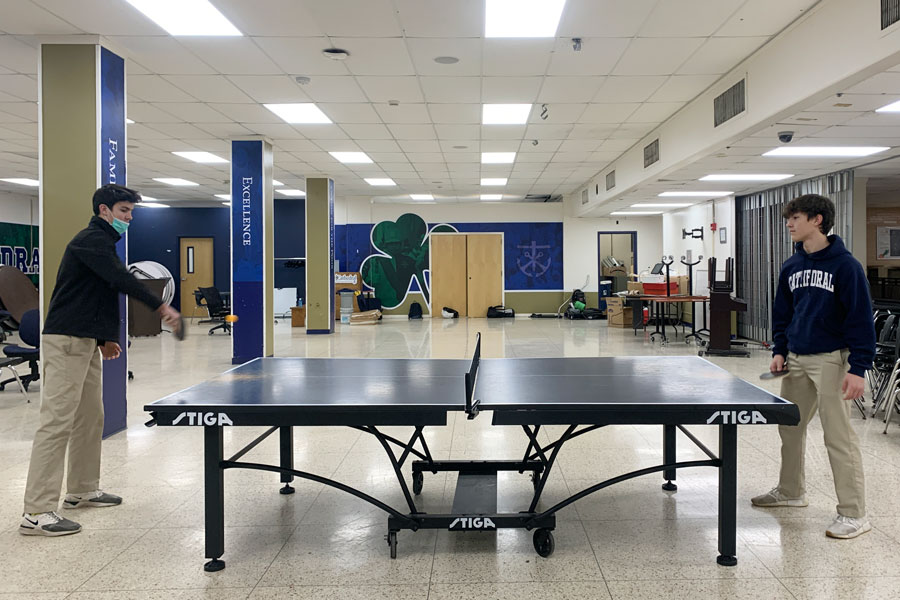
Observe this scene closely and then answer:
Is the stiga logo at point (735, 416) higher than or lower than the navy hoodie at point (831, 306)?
lower

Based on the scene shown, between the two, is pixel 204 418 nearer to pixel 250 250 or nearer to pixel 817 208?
pixel 817 208

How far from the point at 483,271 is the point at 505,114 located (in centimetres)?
1019

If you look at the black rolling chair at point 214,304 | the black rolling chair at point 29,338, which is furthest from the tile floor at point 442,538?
the black rolling chair at point 214,304

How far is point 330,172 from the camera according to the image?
13.0 meters

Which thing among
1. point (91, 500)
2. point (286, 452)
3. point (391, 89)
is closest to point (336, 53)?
point (391, 89)

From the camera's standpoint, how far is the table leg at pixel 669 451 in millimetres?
3648

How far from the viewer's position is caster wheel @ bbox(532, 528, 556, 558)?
2.88 meters

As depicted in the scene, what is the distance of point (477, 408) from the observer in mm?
2533

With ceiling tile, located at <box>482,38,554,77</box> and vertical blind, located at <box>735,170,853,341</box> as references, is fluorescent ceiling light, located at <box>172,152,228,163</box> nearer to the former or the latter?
ceiling tile, located at <box>482,38,554,77</box>

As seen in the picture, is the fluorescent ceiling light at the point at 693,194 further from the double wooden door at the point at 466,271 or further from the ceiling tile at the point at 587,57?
the double wooden door at the point at 466,271

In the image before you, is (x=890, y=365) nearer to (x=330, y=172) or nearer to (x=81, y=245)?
(x=81, y=245)

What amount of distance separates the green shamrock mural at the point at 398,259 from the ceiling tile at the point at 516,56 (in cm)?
1164

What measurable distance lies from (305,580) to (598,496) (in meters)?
1.72

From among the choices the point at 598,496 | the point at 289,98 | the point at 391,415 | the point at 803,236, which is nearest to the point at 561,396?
the point at 391,415
